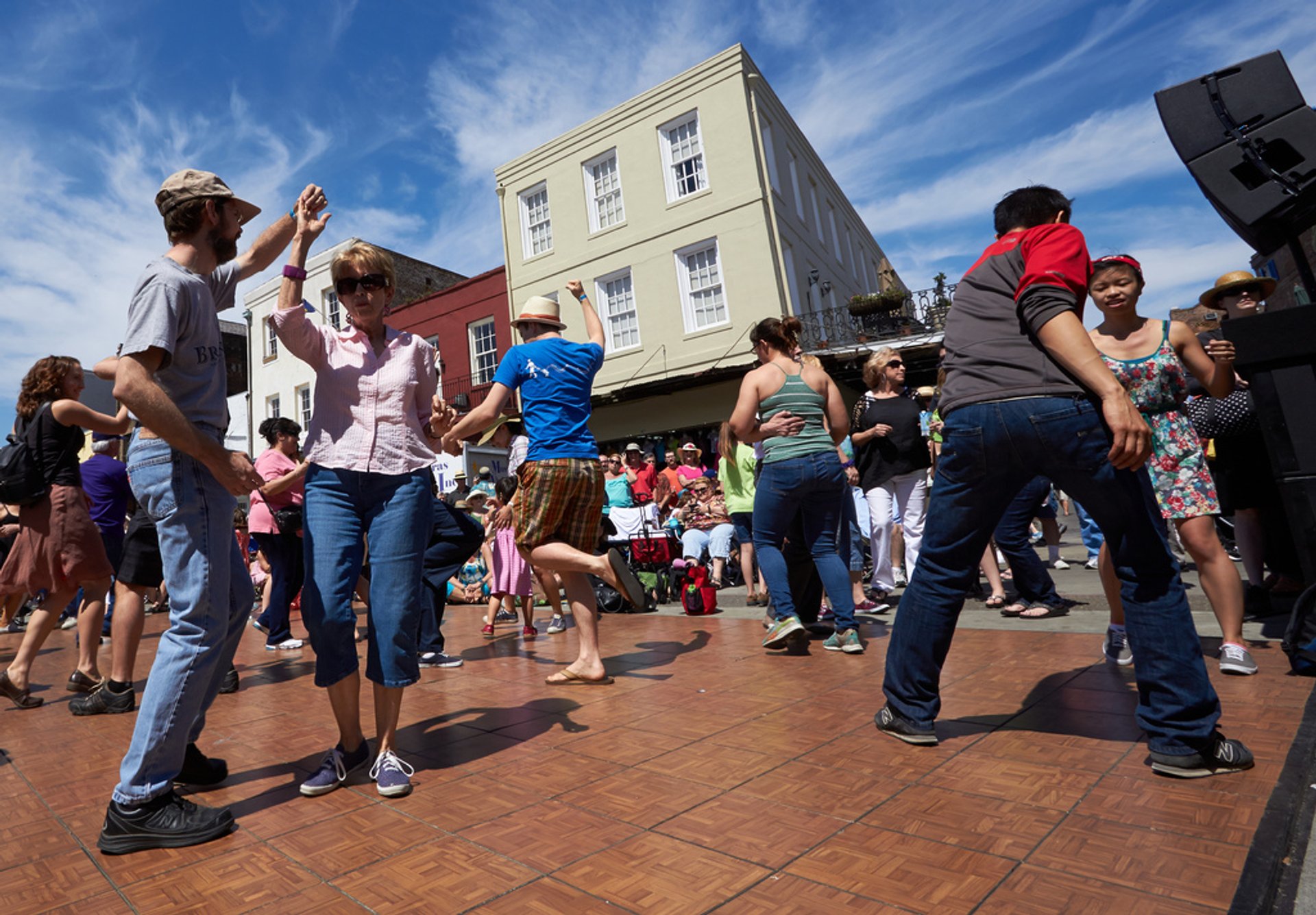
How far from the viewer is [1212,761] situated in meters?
2.24

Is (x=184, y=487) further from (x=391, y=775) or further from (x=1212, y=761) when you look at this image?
(x=1212, y=761)

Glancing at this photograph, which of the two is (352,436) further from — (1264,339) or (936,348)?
(936,348)

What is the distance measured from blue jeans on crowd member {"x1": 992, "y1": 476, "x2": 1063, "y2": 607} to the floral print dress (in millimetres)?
1436

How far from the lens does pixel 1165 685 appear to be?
7.52ft

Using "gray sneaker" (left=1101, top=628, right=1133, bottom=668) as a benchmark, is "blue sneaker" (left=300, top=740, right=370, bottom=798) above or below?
above

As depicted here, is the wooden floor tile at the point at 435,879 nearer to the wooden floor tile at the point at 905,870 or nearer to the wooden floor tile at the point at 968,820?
the wooden floor tile at the point at 905,870

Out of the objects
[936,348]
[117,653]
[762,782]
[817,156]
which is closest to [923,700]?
[762,782]

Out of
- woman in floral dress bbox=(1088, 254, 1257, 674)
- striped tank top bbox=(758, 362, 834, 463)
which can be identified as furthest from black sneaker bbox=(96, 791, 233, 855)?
woman in floral dress bbox=(1088, 254, 1257, 674)

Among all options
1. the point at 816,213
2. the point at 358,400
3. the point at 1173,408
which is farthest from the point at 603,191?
the point at 358,400

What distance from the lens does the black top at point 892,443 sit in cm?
600

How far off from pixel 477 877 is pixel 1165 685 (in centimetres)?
207

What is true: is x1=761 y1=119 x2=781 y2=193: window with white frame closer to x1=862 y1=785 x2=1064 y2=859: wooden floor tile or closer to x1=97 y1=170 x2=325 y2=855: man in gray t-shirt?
x1=97 y1=170 x2=325 y2=855: man in gray t-shirt

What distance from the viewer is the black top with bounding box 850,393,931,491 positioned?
6004mm

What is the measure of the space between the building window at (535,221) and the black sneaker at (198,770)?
59.6ft
